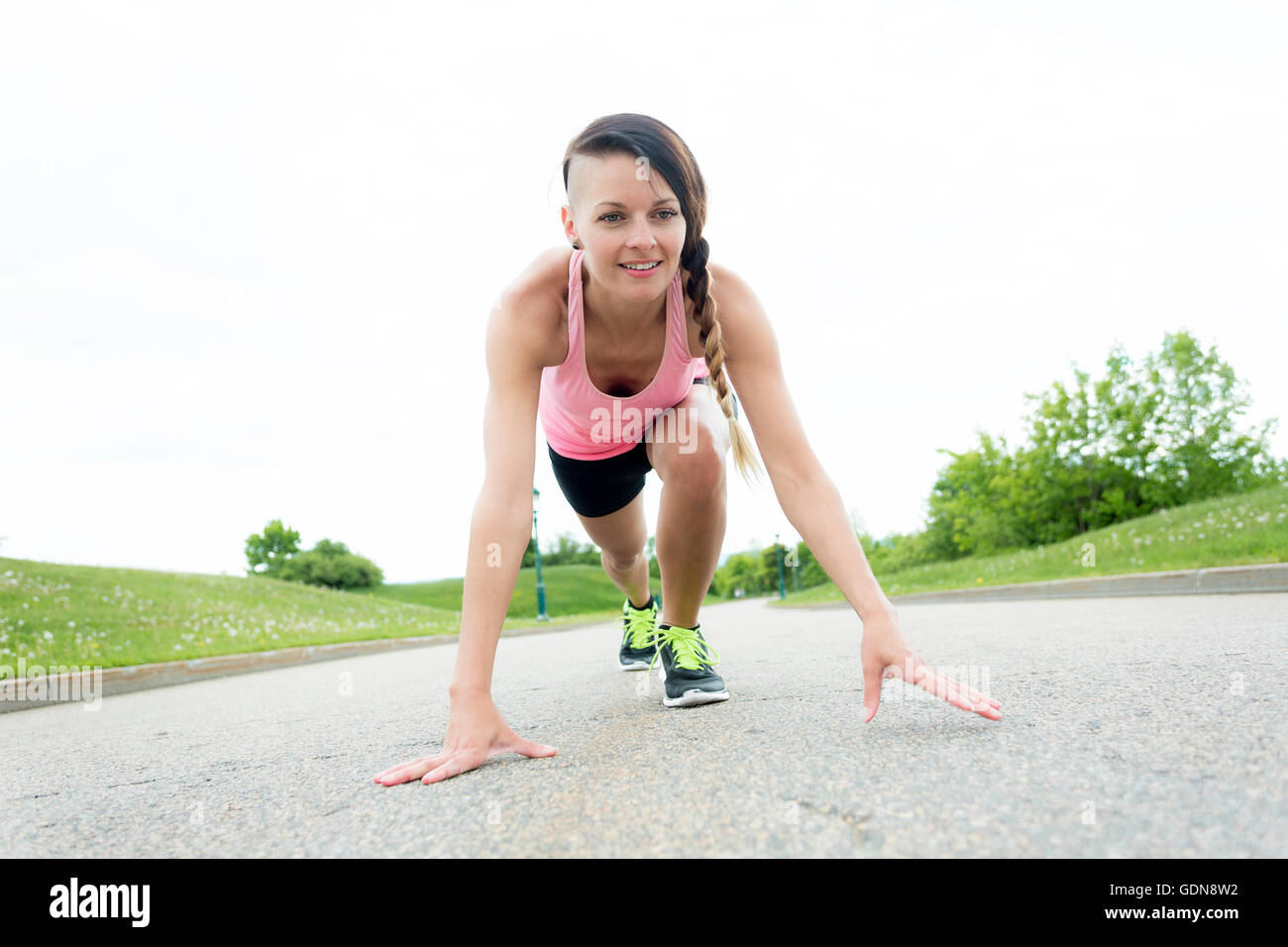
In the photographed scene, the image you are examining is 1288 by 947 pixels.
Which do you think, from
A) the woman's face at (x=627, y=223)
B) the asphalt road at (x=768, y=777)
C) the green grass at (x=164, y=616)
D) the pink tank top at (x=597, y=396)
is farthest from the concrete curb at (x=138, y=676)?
the woman's face at (x=627, y=223)

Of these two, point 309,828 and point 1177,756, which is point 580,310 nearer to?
point 309,828

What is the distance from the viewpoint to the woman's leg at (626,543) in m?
3.94

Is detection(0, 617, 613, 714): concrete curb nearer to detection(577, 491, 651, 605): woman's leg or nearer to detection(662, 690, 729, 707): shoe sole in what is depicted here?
detection(577, 491, 651, 605): woman's leg

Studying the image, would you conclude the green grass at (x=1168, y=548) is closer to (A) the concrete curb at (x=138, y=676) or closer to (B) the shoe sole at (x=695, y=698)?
(B) the shoe sole at (x=695, y=698)

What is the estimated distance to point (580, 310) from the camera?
2701 mm

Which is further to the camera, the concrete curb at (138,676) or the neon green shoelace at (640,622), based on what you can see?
the concrete curb at (138,676)

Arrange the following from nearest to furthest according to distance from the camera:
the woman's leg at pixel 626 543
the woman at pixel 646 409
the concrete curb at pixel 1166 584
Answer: the woman at pixel 646 409 → the woman's leg at pixel 626 543 → the concrete curb at pixel 1166 584

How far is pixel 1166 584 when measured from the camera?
8227 millimetres

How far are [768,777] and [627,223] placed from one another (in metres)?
1.63

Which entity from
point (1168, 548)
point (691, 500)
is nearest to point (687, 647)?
point (691, 500)

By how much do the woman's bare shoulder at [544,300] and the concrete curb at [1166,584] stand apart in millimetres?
7027

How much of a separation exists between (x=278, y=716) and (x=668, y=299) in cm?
303
